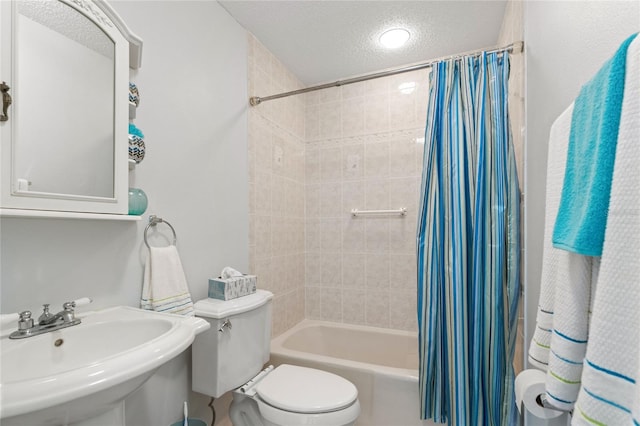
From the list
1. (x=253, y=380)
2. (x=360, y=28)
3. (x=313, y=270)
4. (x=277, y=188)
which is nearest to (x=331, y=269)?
(x=313, y=270)

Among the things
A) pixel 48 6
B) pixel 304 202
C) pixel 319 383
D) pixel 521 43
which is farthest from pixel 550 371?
pixel 304 202

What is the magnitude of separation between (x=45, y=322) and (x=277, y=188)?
5.17 feet

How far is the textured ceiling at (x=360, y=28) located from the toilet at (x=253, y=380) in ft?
5.33

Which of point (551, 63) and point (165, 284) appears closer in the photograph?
point (551, 63)

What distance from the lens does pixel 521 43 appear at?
148cm

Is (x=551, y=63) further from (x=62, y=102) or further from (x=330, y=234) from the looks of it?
(x=330, y=234)

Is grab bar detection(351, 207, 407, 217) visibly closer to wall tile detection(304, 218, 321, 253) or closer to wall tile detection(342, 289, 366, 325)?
wall tile detection(304, 218, 321, 253)

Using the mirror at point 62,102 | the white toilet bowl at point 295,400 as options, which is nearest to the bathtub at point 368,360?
the white toilet bowl at point 295,400

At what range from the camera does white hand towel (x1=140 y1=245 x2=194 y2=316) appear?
1.30 metres

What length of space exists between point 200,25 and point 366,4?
92 cm

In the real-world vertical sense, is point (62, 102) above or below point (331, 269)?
above

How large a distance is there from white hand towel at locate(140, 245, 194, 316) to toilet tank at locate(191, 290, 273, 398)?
9 centimetres

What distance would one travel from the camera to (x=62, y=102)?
1.04m

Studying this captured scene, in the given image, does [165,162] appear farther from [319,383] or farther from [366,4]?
[366,4]
